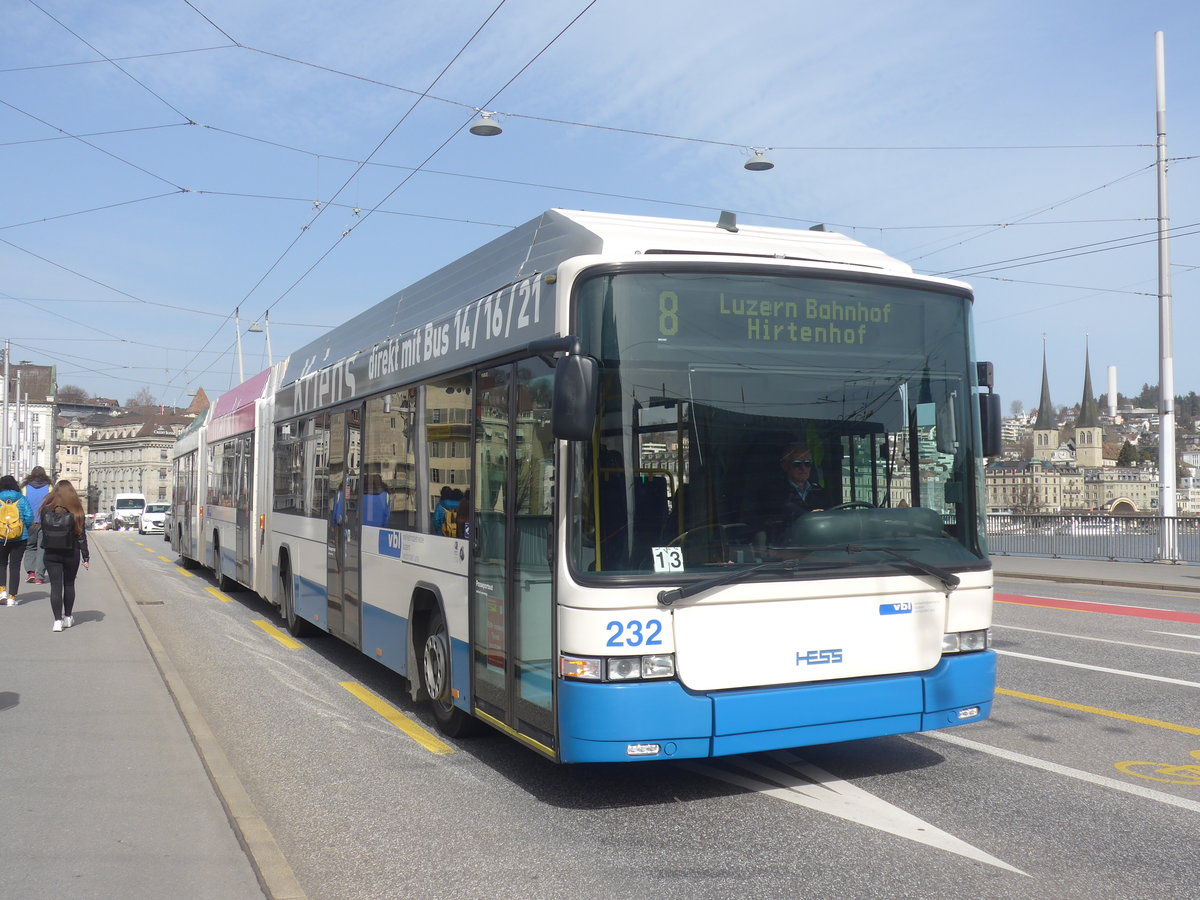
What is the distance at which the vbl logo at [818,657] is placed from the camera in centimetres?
588

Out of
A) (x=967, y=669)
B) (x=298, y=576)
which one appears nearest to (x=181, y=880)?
(x=967, y=669)

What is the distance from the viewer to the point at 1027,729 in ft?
25.3

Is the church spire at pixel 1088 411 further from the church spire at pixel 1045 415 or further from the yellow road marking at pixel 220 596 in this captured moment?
the yellow road marking at pixel 220 596

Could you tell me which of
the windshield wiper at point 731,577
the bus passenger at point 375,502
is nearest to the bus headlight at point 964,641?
the windshield wiper at point 731,577

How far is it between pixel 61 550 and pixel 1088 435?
123 m

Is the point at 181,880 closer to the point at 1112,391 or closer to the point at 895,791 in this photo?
the point at 895,791

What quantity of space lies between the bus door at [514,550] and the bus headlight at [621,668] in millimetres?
268

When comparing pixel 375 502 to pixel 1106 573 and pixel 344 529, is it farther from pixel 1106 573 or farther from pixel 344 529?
pixel 1106 573

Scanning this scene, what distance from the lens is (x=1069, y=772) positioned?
653cm

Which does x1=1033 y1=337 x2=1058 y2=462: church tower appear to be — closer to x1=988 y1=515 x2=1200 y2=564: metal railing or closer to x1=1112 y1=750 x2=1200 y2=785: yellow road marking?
x1=988 y1=515 x2=1200 y2=564: metal railing

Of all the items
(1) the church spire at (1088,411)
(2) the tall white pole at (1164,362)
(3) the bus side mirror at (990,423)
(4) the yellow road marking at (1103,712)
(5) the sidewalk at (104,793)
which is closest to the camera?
(5) the sidewalk at (104,793)

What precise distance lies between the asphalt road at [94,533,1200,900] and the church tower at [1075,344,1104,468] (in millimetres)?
112980

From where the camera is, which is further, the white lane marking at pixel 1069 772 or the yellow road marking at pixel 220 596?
the yellow road marking at pixel 220 596

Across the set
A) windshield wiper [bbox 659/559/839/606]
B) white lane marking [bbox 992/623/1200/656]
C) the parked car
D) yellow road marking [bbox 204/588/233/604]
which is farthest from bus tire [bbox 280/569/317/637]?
the parked car
